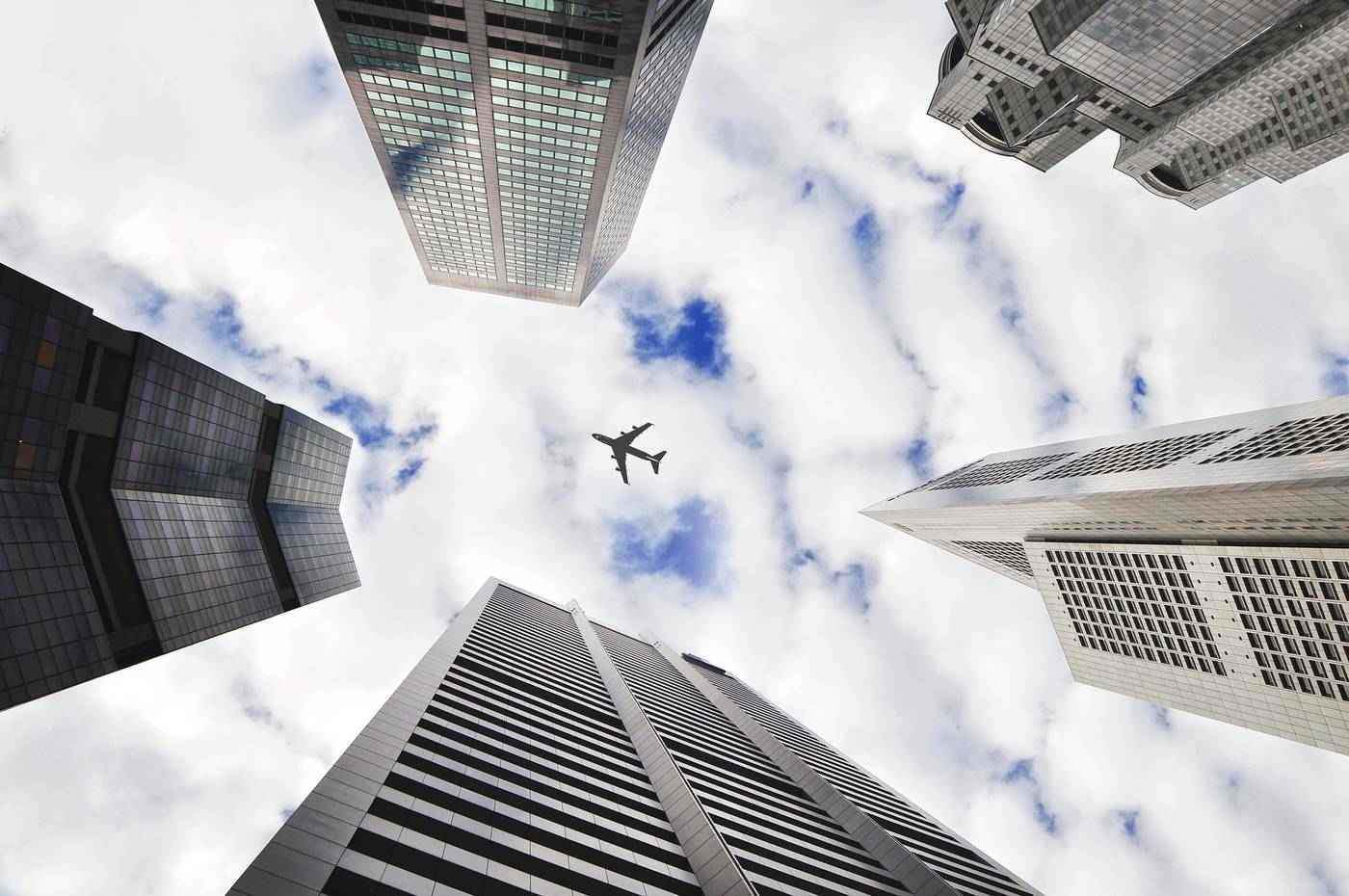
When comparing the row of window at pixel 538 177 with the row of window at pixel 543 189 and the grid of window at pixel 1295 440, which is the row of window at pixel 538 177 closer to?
the row of window at pixel 543 189

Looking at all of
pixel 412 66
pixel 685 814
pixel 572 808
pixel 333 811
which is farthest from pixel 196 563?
pixel 412 66

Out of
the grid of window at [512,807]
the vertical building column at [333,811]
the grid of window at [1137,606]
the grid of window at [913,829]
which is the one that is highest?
the vertical building column at [333,811]

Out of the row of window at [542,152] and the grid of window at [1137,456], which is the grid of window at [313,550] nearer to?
the row of window at [542,152]

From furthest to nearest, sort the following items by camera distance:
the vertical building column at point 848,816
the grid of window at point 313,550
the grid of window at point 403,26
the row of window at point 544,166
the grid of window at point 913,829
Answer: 1. the row of window at point 544,166
2. the grid of window at point 313,550
3. the grid of window at point 403,26
4. the grid of window at point 913,829
5. the vertical building column at point 848,816

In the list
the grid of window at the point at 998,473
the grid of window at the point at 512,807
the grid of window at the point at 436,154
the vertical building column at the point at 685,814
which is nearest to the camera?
the grid of window at the point at 512,807

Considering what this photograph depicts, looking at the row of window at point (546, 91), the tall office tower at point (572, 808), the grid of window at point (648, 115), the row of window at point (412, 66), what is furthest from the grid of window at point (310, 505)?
the grid of window at point (648, 115)

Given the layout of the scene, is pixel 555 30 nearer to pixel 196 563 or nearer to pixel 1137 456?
pixel 196 563

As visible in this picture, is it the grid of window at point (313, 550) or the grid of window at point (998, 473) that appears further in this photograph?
the grid of window at point (998, 473)

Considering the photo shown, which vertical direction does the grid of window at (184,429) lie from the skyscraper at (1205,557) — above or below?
above
